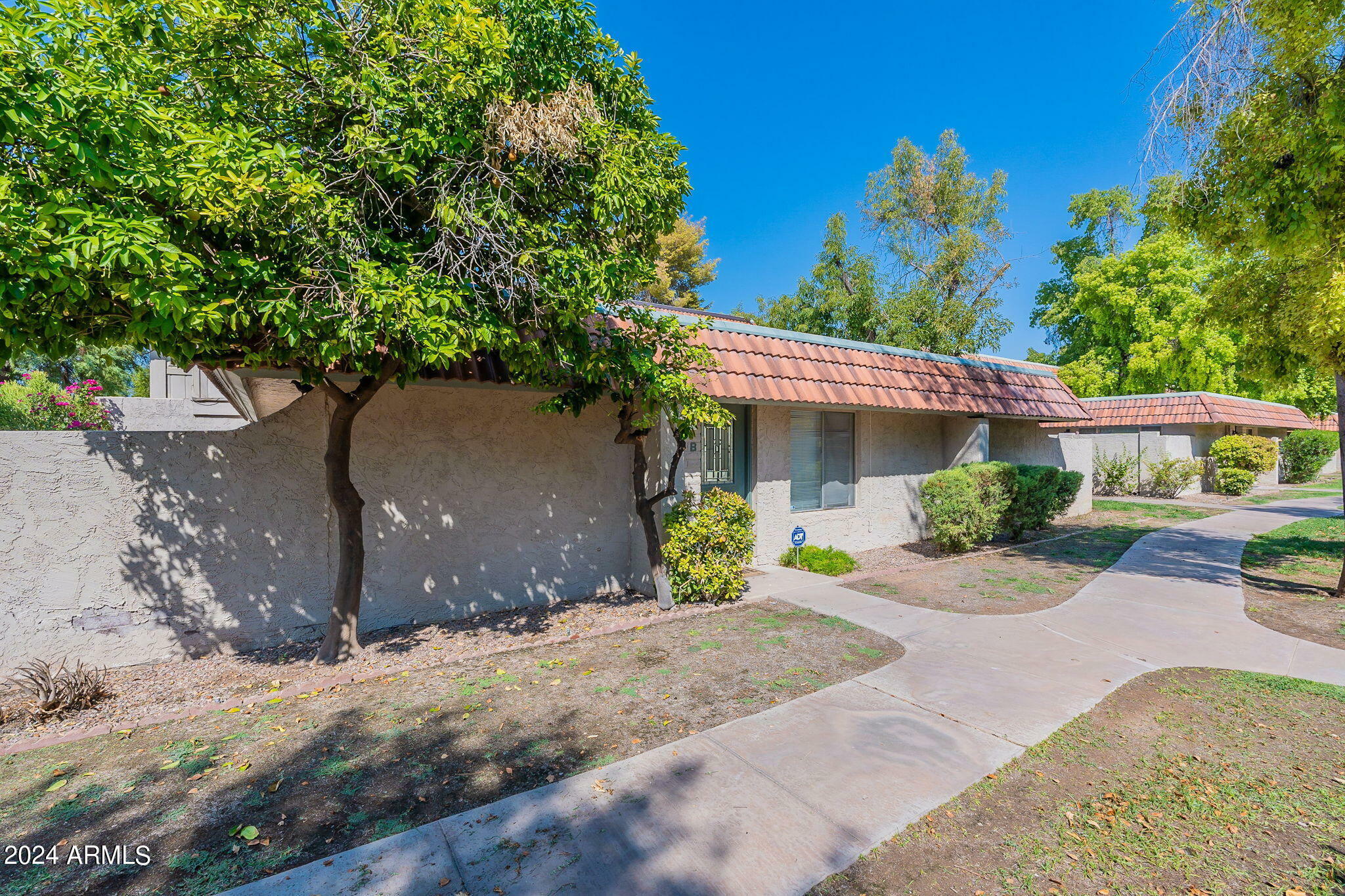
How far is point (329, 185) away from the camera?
170 inches

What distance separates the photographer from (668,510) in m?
7.14

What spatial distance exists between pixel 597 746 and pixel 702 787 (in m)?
0.80

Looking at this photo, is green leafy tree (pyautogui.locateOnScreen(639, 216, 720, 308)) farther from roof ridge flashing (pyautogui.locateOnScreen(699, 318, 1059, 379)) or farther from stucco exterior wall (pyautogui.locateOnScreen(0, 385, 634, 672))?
stucco exterior wall (pyautogui.locateOnScreen(0, 385, 634, 672))

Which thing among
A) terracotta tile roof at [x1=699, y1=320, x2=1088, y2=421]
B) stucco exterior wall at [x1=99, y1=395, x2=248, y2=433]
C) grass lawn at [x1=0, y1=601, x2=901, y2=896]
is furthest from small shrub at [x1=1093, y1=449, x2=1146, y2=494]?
stucco exterior wall at [x1=99, y1=395, x2=248, y2=433]

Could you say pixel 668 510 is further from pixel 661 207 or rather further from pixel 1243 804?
pixel 1243 804

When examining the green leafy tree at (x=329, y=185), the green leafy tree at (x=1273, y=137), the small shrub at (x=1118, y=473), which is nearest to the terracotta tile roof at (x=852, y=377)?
the green leafy tree at (x=329, y=185)

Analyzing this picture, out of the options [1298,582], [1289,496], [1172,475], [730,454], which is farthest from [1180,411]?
[730,454]

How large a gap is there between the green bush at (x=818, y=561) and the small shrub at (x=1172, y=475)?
54.4 feet

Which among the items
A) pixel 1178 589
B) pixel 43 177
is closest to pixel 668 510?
pixel 43 177

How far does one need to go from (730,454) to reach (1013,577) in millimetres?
4413

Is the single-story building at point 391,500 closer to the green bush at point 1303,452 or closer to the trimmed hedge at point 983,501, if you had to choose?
the trimmed hedge at point 983,501

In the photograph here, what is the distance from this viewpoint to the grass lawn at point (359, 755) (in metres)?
2.89

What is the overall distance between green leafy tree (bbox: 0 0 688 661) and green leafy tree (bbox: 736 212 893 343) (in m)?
18.8

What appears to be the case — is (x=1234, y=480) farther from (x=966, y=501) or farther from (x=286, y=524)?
(x=286, y=524)
